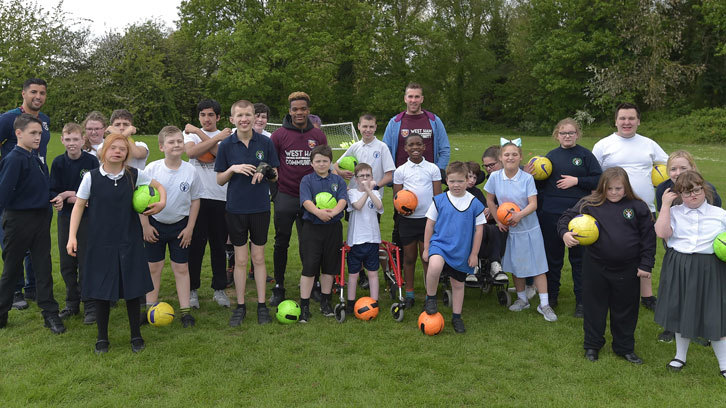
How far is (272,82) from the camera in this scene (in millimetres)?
37125

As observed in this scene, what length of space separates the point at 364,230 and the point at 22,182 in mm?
3414

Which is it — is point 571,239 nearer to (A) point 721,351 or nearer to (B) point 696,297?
(B) point 696,297

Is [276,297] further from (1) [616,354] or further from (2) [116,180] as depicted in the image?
(1) [616,354]

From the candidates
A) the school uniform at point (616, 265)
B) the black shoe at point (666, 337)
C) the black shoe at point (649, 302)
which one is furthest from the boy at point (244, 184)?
the black shoe at point (649, 302)

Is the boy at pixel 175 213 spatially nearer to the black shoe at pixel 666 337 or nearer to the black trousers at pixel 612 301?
the black trousers at pixel 612 301

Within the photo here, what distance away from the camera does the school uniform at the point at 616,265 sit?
449 centimetres

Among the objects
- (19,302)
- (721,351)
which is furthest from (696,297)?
(19,302)

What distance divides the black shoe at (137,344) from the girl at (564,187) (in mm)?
4319

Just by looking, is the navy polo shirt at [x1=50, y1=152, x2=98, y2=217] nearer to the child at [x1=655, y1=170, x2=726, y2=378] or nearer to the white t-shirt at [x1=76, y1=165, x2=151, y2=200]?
the white t-shirt at [x1=76, y1=165, x2=151, y2=200]

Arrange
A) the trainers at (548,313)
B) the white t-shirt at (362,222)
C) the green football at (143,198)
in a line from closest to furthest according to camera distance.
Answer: the green football at (143,198), the trainers at (548,313), the white t-shirt at (362,222)

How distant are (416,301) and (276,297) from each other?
1685 millimetres

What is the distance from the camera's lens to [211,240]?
247 inches

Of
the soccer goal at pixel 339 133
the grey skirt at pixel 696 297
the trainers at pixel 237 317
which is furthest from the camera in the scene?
the soccer goal at pixel 339 133

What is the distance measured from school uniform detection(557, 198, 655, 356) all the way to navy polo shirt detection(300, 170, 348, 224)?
225 cm
